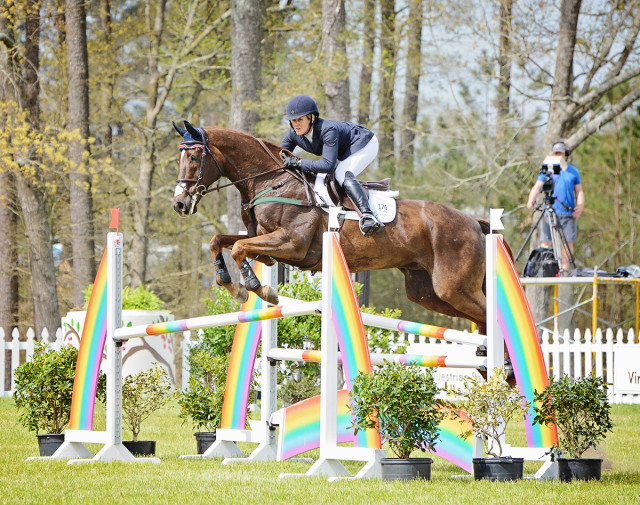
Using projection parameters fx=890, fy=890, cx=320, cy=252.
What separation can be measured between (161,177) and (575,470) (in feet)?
48.5

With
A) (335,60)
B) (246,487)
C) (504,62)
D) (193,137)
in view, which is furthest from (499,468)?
(504,62)

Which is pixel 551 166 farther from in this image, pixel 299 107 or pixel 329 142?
pixel 299 107

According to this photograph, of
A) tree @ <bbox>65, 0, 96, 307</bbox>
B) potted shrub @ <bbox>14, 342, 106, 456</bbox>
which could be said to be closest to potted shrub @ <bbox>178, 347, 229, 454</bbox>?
potted shrub @ <bbox>14, 342, 106, 456</bbox>

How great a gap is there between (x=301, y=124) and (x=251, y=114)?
299 inches

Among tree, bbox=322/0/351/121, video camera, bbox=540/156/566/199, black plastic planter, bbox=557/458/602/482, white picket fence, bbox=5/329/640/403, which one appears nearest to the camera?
black plastic planter, bbox=557/458/602/482

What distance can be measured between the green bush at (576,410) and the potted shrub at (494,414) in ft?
0.41

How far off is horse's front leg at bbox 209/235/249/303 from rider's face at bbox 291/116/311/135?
79 centimetres

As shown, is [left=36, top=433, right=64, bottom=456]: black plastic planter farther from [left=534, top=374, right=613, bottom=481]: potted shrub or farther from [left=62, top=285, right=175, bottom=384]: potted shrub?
[left=62, top=285, right=175, bottom=384]: potted shrub

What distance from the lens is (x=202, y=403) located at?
6.54m

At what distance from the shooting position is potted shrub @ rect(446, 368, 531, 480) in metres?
4.76

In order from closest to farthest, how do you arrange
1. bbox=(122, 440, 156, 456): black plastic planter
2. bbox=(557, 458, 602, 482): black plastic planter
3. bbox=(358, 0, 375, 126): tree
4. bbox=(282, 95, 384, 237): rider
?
bbox=(557, 458, 602, 482): black plastic planter
bbox=(282, 95, 384, 237): rider
bbox=(122, 440, 156, 456): black plastic planter
bbox=(358, 0, 375, 126): tree

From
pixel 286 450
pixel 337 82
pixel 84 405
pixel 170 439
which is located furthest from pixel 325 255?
pixel 337 82

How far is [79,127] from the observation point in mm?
14484

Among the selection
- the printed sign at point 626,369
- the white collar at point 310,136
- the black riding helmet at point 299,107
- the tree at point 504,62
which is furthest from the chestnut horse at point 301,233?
the tree at point 504,62
